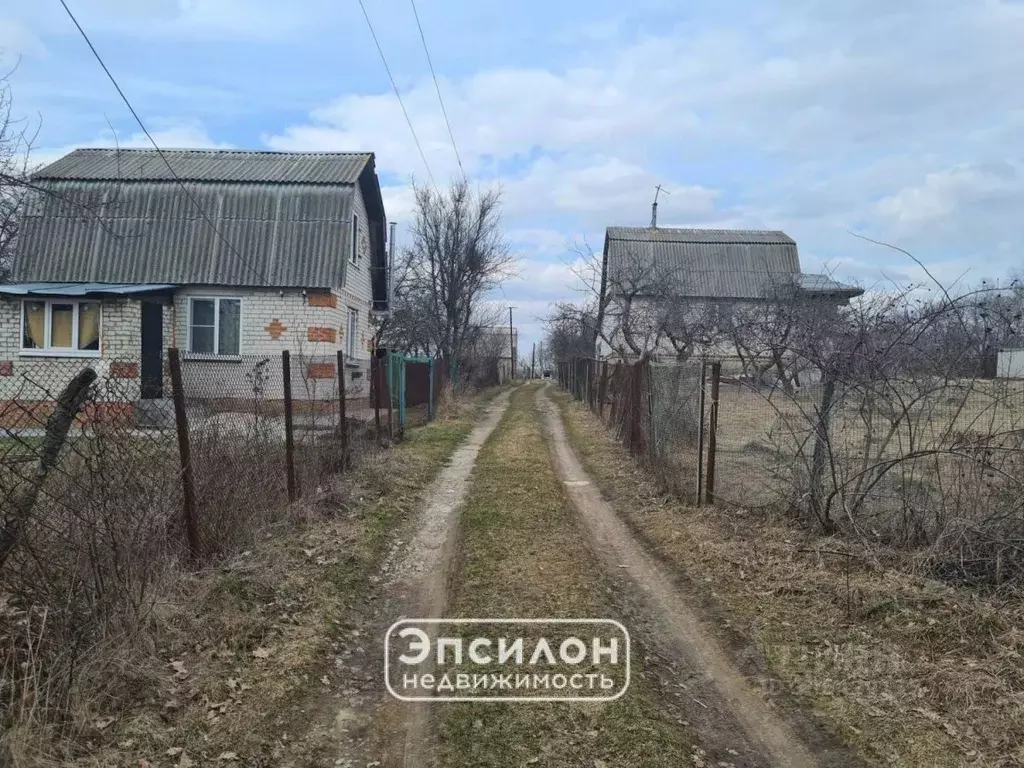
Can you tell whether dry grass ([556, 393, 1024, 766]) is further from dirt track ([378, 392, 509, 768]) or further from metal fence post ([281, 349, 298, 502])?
metal fence post ([281, 349, 298, 502])

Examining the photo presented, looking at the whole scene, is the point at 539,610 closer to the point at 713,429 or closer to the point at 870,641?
the point at 870,641

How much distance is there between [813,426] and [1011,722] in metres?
3.32

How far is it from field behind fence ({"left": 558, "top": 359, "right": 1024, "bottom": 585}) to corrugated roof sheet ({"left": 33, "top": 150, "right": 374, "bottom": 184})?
15.5 meters

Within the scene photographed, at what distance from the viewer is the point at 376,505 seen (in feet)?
29.2

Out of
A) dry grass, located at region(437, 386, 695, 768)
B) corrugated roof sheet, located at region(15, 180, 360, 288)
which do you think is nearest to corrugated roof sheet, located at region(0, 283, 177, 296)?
corrugated roof sheet, located at region(15, 180, 360, 288)

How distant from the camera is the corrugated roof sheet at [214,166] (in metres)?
20.2

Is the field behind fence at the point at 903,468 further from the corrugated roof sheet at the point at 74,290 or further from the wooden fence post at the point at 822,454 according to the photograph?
the corrugated roof sheet at the point at 74,290

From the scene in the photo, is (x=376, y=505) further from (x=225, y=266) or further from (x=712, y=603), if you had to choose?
(x=225, y=266)

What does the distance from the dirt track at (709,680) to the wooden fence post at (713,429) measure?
3.82 feet

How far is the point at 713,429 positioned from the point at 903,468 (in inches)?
89.2

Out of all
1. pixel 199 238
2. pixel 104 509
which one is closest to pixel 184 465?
pixel 104 509

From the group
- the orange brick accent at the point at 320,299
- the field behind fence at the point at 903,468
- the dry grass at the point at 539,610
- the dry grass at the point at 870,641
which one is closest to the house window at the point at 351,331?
the orange brick accent at the point at 320,299

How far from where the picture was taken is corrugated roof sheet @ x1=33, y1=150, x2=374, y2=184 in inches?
795

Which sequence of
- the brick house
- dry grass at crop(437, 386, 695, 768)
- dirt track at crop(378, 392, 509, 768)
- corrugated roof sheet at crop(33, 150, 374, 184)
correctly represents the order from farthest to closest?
corrugated roof sheet at crop(33, 150, 374, 184) < the brick house < dirt track at crop(378, 392, 509, 768) < dry grass at crop(437, 386, 695, 768)
